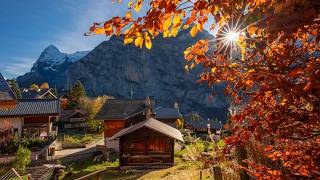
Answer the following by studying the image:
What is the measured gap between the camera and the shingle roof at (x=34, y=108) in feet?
127

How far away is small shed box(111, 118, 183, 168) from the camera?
2509 cm

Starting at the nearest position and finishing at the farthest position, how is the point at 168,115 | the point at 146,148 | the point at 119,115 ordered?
the point at 146,148
the point at 119,115
the point at 168,115

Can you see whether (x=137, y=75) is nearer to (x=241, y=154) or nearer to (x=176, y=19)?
(x=241, y=154)

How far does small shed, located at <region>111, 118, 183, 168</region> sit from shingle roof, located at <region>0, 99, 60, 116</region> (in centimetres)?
1901

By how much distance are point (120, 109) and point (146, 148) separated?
545 inches

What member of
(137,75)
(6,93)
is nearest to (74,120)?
(6,93)

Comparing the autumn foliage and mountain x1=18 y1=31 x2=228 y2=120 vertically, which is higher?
mountain x1=18 y1=31 x2=228 y2=120

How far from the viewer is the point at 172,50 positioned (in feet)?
477

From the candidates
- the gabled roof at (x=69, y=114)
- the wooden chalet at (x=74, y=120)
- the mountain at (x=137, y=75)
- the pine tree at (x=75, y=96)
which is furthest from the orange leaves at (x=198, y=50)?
the mountain at (x=137, y=75)

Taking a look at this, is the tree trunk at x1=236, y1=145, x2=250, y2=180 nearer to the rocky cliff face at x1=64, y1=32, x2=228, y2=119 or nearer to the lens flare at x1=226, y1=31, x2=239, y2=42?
the lens flare at x1=226, y1=31, x2=239, y2=42

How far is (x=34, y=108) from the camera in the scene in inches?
1591

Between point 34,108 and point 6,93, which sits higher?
point 34,108

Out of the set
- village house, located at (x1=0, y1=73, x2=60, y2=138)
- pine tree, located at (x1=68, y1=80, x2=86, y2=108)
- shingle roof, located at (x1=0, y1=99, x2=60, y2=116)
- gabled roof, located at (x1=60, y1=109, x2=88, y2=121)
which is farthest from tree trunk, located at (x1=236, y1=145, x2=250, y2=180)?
pine tree, located at (x1=68, y1=80, x2=86, y2=108)

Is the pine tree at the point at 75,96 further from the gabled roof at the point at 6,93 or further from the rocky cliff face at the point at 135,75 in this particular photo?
the gabled roof at the point at 6,93
